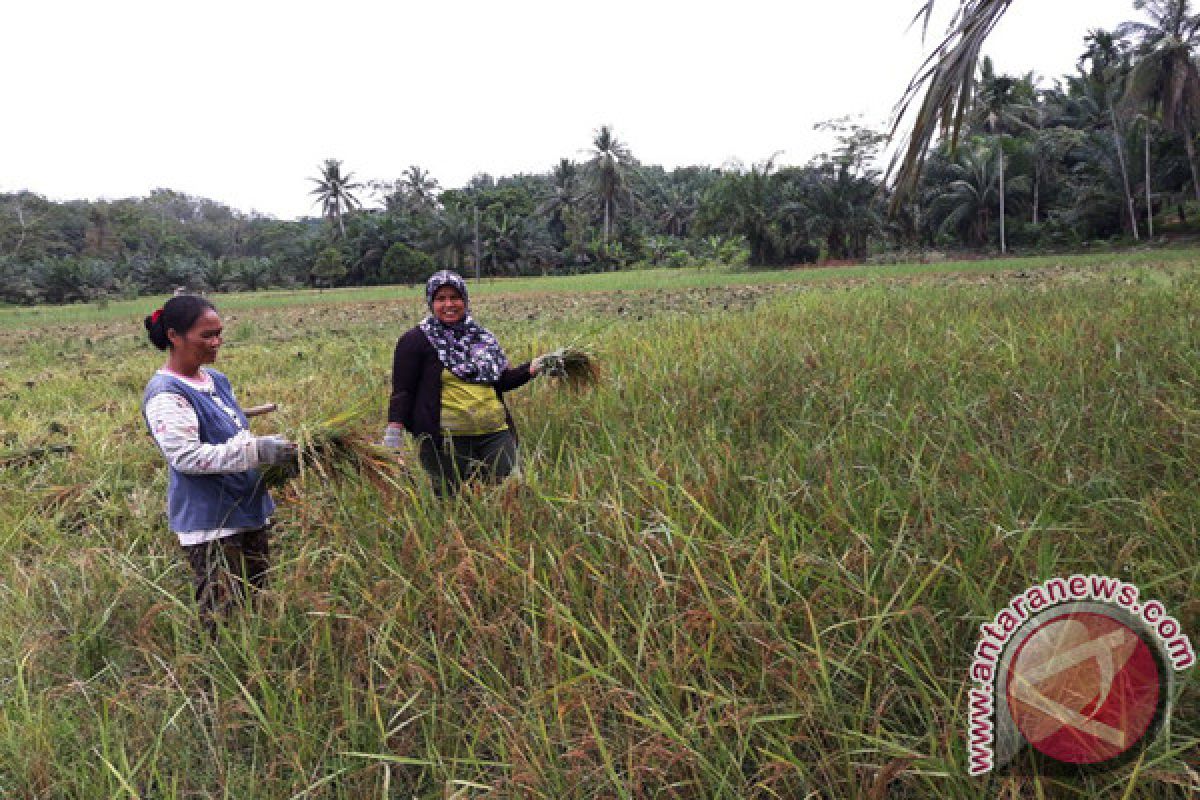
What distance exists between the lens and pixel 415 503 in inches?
85.8

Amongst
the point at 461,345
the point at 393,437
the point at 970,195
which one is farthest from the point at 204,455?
the point at 970,195

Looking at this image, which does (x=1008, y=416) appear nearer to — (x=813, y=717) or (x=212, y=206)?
(x=813, y=717)

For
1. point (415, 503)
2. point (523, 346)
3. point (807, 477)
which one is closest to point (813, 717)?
point (807, 477)

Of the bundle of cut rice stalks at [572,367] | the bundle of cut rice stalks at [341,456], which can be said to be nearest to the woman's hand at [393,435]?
the bundle of cut rice stalks at [341,456]

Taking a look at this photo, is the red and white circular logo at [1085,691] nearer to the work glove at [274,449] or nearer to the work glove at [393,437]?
the work glove at [274,449]

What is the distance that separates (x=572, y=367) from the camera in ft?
10.9

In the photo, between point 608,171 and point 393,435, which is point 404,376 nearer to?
point 393,435

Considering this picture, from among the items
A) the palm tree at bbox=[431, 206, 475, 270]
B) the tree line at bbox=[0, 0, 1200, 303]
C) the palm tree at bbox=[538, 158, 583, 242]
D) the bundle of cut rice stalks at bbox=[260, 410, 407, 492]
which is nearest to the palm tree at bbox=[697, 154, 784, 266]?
the tree line at bbox=[0, 0, 1200, 303]


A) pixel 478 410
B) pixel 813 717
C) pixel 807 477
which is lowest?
pixel 813 717

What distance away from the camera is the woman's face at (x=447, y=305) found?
297cm

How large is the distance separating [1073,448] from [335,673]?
2318mm

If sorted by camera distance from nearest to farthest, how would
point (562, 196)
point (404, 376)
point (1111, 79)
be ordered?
point (404, 376), point (1111, 79), point (562, 196)

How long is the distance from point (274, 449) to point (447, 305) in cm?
117

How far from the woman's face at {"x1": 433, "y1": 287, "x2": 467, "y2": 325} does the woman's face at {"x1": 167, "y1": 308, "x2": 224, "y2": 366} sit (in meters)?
0.99
